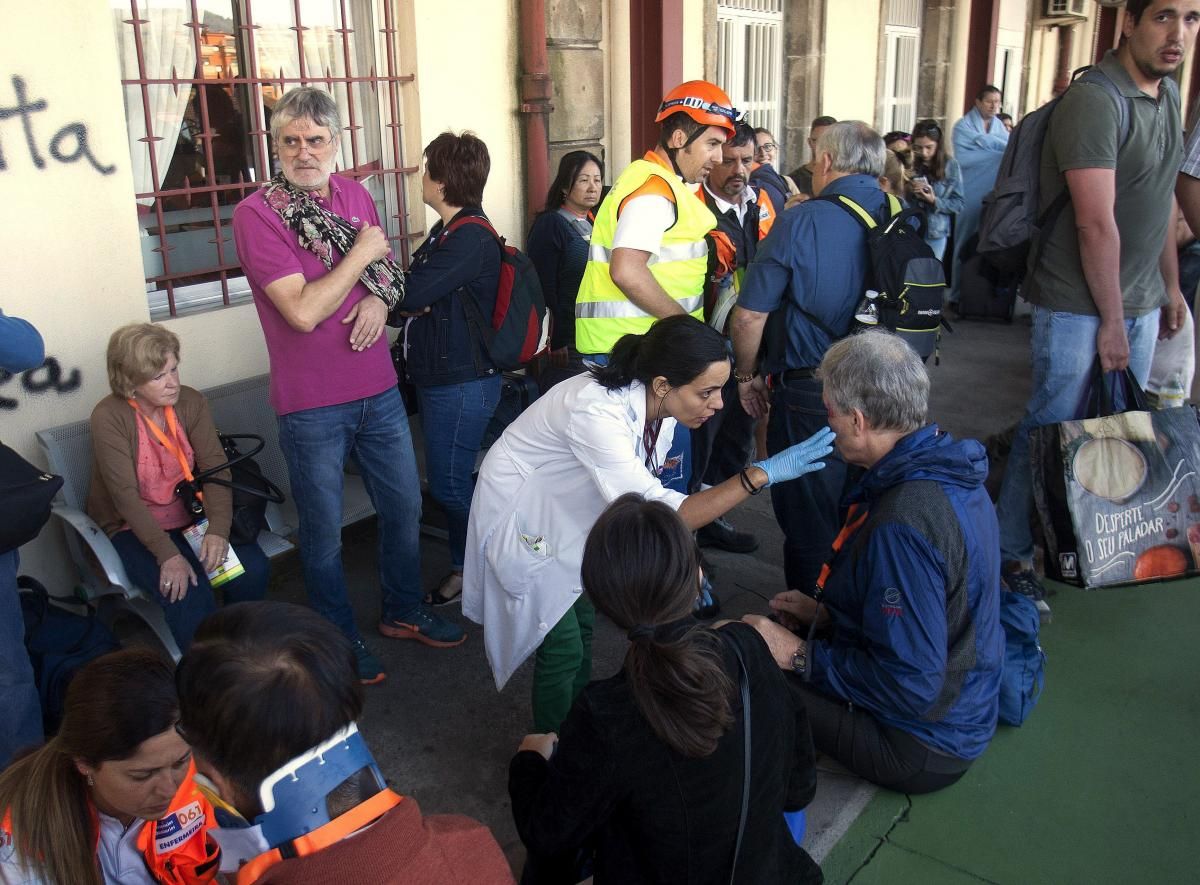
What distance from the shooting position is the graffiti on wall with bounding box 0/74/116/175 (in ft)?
10.5

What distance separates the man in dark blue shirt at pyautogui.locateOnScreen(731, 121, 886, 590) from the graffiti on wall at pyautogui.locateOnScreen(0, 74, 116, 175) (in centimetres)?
228

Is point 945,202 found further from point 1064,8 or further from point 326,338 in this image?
point 326,338

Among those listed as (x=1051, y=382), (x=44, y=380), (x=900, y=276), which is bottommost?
(x=1051, y=382)

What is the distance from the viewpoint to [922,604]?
8.08ft

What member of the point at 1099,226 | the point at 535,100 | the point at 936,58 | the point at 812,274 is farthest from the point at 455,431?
the point at 936,58

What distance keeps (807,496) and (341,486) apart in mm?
1569

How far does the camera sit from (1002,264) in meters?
3.97

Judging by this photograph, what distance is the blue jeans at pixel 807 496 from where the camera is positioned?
3.62m

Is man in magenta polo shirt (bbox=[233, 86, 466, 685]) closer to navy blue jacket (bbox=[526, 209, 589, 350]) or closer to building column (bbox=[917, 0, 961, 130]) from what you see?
navy blue jacket (bbox=[526, 209, 589, 350])

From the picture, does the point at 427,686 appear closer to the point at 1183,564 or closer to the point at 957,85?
the point at 1183,564

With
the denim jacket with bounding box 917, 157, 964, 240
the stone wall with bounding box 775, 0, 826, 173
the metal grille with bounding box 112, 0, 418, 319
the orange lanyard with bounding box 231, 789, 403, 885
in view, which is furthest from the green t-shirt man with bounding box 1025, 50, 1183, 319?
the denim jacket with bounding box 917, 157, 964, 240

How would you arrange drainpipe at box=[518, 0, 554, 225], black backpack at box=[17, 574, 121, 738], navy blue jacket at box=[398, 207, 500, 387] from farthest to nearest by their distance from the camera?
A: drainpipe at box=[518, 0, 554, 225]
navy blue jacket at box=[398, 207, 500, 387]
black backpack at box=[17, 574, 121, 738]

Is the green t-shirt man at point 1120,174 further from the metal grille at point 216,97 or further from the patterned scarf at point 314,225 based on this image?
the metal grille at point 216,97

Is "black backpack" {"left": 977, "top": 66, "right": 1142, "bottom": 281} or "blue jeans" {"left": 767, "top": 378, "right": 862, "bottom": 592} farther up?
"black backpack" {"left": 977, "top": 66, "right": 1142, "bottom": 281}
